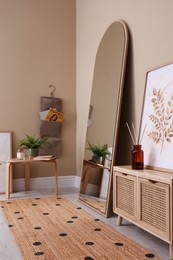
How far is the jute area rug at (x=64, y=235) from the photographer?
2.03 meters

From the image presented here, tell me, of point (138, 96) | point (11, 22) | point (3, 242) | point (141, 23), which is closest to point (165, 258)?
point (3, 242)

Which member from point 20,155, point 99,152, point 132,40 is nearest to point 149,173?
point 99,152

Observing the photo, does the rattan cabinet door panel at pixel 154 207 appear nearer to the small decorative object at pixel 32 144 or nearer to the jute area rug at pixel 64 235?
the jute area rug at pixel 64 235

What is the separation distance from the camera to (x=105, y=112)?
126 inches

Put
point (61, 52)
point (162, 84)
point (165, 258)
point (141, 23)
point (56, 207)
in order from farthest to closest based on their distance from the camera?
point (61, 52) < point (56, 207) < point (141, 23) < point (162, 84) < point (165, 258)

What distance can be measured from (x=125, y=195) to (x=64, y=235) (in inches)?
23.2

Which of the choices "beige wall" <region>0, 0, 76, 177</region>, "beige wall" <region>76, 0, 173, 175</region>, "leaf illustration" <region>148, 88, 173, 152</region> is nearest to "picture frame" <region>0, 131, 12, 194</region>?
"beige wall" <region>0, 0, 76, 177</region>

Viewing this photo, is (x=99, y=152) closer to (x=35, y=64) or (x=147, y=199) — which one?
(x=147, y=199)

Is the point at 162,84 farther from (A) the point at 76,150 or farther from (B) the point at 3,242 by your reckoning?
(A) the point at 76,150

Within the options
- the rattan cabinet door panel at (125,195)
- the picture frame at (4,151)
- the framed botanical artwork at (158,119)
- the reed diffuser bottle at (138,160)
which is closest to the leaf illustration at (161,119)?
the framed botanical artwork at (158,119)

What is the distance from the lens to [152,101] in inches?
102

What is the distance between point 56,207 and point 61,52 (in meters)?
2.34

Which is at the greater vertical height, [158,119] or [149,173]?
[158,119]

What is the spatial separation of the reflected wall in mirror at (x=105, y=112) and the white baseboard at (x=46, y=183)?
92 centimetres
